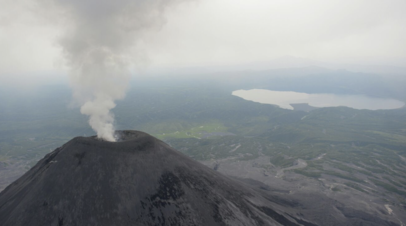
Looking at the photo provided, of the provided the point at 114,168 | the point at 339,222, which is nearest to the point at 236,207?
the point at 114,168

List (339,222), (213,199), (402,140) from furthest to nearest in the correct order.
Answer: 1. (402,140)
2. (339,222)
3. (213,199)

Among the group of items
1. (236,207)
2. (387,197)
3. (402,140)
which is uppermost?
(236,207)

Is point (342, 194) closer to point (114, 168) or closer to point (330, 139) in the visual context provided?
point (114, 168)

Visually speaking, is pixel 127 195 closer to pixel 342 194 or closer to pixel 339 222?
pixel 339 222

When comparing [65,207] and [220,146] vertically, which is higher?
[65,207]

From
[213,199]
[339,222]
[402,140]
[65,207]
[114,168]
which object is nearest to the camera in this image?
[65,207]

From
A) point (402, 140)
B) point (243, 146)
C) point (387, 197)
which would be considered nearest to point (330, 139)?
point (402, 140)

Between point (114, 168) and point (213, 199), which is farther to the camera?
point (213, 199)
